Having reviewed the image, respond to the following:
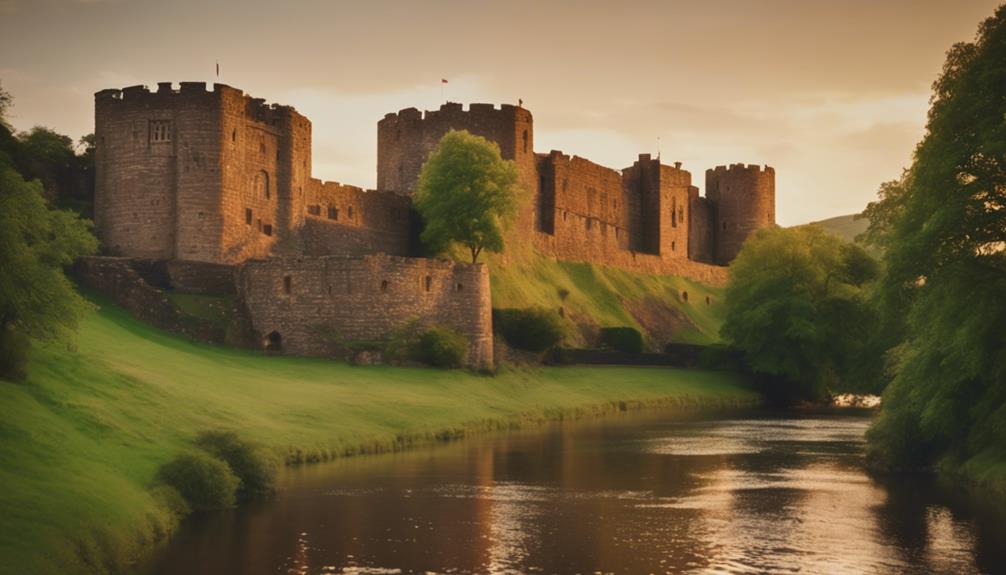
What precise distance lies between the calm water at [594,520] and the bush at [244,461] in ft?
2.94

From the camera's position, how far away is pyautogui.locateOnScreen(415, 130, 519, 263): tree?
2795 inches

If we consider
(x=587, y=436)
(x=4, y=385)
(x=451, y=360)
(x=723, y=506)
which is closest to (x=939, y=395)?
(x=723, y=506)

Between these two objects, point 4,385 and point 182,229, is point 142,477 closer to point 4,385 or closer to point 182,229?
point 4,385

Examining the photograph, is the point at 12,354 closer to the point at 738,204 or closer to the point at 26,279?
the point at 26,279

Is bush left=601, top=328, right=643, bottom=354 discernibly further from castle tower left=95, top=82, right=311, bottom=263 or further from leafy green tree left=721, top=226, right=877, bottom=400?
castle tower left=95, top=82, right=311, bottom=263

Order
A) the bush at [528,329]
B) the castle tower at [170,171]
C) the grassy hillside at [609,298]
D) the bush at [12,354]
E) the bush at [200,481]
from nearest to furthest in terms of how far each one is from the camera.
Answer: the bush at [200,481], the bush at [12,354], the castle tower at [170,171], the bush at [528,329], the grassy hillside at [609,298]

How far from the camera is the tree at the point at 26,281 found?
3000 centimetres

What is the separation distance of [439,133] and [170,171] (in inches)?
1044

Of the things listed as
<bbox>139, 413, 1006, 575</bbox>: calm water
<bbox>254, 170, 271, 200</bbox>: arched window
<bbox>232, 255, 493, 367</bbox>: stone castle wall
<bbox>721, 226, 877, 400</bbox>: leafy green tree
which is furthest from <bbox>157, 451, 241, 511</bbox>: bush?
<bbox>721, 226, 877, 400</bbox>: leafy green tree

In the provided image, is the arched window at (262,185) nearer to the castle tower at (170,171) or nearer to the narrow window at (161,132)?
the castle tower at (170,171)

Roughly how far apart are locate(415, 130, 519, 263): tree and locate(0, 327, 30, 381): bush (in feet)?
135

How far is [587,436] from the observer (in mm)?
49312

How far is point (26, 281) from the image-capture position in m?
31.1

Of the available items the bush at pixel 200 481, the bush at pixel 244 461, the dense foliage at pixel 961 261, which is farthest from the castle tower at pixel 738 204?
the bush at pixel 200 481
